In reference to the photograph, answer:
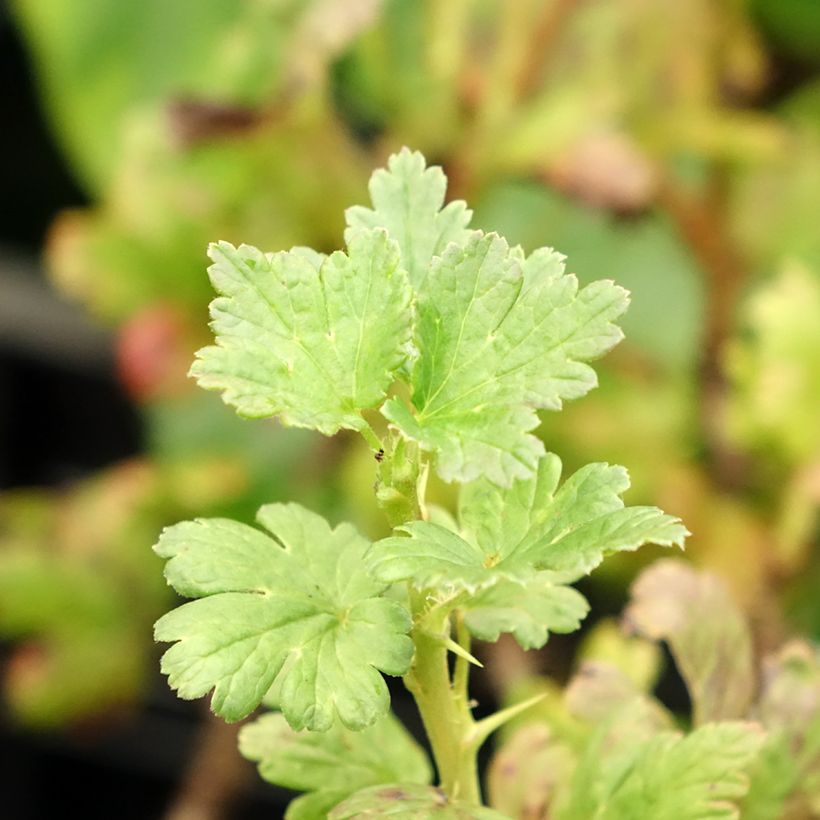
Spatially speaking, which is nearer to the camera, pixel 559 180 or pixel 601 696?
pixel 601 696

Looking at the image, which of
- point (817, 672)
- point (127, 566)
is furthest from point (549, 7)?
point (817, 672)

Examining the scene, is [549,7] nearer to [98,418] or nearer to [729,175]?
[729,175]

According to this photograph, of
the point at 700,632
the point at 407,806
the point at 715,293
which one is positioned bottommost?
the point at 407,806

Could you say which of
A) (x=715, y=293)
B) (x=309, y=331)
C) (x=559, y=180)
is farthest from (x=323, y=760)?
(x=715, y=293)

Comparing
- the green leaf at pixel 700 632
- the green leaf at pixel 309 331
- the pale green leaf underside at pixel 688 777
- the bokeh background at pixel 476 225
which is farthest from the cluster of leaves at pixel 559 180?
the green leaf at pixel 309 331

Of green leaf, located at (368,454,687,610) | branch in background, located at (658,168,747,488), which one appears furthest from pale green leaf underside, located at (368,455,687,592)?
branch in background, located at (658,168,747,488)

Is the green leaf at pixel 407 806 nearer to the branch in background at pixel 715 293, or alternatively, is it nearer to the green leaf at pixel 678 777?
the green leaf at pixel 678 777

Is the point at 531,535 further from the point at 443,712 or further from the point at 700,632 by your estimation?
the point at 700,632
